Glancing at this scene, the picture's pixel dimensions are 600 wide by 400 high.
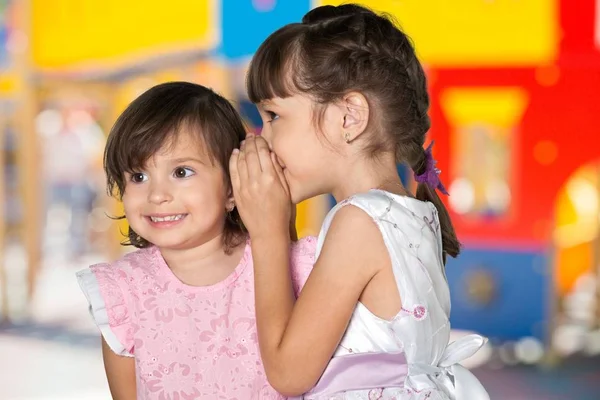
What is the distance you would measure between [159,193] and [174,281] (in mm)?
170

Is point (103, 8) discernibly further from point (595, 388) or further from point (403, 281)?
point (403, 281)

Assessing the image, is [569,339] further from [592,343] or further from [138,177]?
[138,177]

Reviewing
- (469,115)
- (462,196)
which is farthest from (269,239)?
(469,115)

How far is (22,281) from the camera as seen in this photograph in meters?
6.23

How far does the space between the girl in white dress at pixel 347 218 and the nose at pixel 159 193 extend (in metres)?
0.11

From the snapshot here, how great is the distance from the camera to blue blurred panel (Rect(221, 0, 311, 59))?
14.7 feet

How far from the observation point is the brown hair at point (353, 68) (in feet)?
4.85

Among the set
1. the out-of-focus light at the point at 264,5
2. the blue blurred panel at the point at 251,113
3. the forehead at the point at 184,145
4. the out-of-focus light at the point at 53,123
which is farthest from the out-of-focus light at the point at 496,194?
the out-of-focus light at the point at 53,123

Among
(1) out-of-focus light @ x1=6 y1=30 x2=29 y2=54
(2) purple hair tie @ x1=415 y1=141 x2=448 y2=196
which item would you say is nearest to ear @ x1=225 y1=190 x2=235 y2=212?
(2) purple hair tie @ x1=415 y1=141 x2=448 y2=196

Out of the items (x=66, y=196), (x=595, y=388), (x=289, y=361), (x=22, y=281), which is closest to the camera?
(x=289, y=361)

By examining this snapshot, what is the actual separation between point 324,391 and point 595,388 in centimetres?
277

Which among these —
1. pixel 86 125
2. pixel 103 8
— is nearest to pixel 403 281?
pixel 103 8

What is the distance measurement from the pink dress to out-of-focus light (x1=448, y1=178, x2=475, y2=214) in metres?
3.15

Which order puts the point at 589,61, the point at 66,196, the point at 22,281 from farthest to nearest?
the point at 66,196
the point at 22,281
the point at 589,61
